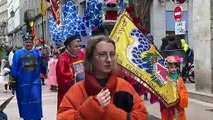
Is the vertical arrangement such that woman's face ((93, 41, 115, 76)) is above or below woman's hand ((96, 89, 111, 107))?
above

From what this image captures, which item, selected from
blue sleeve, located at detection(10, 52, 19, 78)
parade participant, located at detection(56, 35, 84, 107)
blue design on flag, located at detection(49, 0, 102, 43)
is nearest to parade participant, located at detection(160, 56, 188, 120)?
parade participant, located at detection(56, 35, 84, 107)

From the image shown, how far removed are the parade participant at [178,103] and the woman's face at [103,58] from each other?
3.09m

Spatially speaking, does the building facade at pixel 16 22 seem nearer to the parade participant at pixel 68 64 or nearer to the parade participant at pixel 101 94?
the parade participant at pixel 68 64

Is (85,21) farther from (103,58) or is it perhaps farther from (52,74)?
(52,74)

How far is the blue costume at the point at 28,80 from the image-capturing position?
8.41 metres

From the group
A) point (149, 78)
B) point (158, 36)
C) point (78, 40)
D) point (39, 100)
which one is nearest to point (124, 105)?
point (149, 78)

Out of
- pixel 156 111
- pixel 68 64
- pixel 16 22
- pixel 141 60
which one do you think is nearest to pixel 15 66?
pixel 68 64

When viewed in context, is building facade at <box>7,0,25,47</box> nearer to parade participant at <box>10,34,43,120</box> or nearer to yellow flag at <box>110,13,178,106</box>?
parade participant at <box>10,34,43,120</box>

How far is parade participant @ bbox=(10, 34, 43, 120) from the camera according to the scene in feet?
27.6

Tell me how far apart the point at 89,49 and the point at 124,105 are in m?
0.44

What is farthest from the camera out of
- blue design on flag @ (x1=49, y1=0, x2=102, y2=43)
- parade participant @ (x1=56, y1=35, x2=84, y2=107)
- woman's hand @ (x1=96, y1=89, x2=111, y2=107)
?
blue design on flag @ (x1=49, y1=0, x2=102, y2=43)

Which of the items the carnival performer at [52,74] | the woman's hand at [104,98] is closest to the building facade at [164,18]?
the carnival performer at [52,74]

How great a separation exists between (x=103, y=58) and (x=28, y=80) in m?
5.55

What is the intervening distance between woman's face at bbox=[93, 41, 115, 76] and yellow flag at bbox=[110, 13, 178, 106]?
2.34 m
